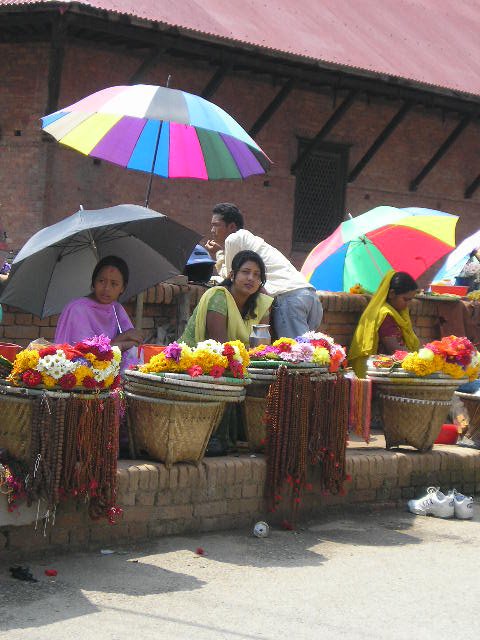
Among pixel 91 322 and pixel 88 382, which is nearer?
pixel 88 382

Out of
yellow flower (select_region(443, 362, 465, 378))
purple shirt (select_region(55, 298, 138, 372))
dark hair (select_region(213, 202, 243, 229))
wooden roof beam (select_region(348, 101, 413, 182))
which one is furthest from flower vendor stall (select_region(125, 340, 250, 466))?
wooden roof beam (select_region(348, 101, 413, 182))

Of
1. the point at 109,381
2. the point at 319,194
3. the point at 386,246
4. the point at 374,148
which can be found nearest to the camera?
the point at 109,381

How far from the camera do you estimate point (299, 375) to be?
251 inches

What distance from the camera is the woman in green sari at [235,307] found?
6824 millimetres

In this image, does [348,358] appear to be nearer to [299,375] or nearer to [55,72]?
[299,375]

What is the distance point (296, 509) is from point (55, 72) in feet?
25.1

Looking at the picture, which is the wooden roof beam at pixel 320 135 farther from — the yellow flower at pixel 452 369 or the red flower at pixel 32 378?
the red flower at pixel 32 378

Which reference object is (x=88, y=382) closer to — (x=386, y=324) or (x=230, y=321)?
(x=230, y=321)

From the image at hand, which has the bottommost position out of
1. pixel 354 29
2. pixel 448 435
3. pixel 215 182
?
pixel 448 435

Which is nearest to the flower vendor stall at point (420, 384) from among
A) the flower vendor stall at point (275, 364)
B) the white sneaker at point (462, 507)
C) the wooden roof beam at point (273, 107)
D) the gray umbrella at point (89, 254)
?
the white sneaker at point (462, 507)

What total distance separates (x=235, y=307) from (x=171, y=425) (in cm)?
119

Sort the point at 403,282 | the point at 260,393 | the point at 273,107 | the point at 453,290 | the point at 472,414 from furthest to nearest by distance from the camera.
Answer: the point at 273,107
the point at 453,290
the point at 403,282
the point at 472,414
the point at 260,393

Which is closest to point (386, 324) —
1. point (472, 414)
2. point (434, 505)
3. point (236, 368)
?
point (472, 414)

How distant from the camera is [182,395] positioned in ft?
19.3
